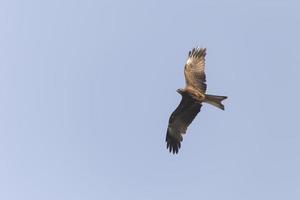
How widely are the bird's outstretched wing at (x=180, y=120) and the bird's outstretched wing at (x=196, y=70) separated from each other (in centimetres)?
89

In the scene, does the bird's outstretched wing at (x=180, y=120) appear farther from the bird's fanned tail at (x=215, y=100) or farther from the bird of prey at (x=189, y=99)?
the bird's fanned tail at (x=215, y=100)

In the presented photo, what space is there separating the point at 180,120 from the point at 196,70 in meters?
2.85

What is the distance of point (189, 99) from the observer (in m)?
29.1

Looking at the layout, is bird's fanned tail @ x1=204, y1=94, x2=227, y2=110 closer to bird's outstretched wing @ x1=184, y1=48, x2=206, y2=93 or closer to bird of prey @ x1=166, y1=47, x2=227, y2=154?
bird of prey @ x1=166, y1=47, x2=227, y2=154

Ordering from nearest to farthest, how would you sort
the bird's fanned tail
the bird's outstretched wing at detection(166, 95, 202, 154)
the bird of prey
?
the bird's fanned tail, the bird of prey, the bird's outstretched wing at detection(166, 95, 202, 154)

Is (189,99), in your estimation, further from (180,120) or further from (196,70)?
(196,70)

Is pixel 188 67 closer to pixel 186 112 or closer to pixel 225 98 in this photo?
pixel 186 112

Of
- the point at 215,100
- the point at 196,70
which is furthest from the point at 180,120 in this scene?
the point at 215,100

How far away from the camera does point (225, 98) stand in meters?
26.4

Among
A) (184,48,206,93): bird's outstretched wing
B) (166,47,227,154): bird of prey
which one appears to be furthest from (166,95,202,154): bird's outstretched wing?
(184,48,206,93): bird's outstretched wing

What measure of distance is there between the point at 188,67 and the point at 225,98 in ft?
16.4

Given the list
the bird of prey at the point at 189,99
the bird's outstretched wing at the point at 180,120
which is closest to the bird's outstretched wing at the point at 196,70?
the bird of prey at the point at 189,99

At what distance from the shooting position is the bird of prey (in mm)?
28827

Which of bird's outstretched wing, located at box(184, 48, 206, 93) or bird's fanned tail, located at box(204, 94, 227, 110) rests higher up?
bird's outstretched wing, located at box(184, 48, 206, 93)
